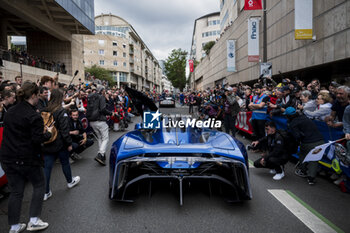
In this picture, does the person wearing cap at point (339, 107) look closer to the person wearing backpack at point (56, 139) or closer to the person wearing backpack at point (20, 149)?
the person wearing backpack at point (56, 139)

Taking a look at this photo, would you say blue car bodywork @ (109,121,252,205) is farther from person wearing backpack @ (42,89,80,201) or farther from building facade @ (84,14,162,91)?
building facade @ (84,14,162,91)

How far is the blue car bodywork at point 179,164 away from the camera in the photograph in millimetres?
2936

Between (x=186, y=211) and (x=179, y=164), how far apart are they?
0.60 meters

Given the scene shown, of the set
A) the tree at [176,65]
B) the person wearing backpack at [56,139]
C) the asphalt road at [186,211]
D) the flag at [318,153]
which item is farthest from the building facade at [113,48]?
the flag at [318,153]

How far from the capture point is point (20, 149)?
260 centimetres

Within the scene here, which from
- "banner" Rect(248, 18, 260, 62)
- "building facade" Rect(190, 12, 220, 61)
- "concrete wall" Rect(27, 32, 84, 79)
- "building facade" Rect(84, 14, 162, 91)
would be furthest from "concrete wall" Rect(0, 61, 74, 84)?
"building facade" Rect(190, 12, 220, 61)

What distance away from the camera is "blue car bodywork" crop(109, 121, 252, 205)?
2936mm

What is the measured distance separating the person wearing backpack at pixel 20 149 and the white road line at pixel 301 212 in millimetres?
2974

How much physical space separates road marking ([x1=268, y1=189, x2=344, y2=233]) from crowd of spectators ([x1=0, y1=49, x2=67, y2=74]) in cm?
1428

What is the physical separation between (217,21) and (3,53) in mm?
55727

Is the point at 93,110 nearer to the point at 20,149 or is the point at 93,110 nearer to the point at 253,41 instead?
the point at 20,149

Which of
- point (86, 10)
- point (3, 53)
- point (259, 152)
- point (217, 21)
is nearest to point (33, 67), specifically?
point (3, 53)

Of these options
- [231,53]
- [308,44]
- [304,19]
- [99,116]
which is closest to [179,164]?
[99,116]

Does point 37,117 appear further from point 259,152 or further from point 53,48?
point 53,48
